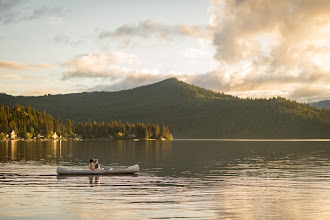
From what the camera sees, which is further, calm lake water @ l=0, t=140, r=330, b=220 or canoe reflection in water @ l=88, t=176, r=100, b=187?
canoe reflection in water @ l=88, t=176, r=100, b=187

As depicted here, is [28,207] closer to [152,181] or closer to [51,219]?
[51,219]

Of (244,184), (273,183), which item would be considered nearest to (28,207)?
(244,184)

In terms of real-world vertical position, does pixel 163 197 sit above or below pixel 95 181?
below

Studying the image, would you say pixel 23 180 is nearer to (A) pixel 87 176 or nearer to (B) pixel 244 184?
(A) pixel 87 176

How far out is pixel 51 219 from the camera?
111ft

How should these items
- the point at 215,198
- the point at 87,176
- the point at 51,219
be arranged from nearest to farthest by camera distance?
1. the point at 51,219
2. the point at 215,198
3. the point at 87,176

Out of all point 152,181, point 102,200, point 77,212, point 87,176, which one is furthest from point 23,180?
point 77,212

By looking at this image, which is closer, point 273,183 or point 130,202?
point 130,202

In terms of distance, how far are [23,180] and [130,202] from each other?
26.0 meters

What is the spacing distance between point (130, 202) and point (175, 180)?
22.8 metres

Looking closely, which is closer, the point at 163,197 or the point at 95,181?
the point at 163,197

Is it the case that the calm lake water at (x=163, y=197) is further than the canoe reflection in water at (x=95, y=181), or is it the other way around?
the canoe reflection in water at (x=95, y=181)

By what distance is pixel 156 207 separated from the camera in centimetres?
3928

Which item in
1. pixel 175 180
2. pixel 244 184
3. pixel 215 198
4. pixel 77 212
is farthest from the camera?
pixel 175 180
